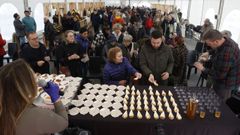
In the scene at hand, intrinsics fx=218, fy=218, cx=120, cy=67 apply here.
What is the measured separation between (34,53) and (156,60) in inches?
79.5

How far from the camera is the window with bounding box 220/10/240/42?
631cm

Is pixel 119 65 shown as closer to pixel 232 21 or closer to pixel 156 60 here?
pixel 156 60

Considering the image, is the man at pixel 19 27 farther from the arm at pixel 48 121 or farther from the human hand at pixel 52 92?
the arm at pixel 48 121

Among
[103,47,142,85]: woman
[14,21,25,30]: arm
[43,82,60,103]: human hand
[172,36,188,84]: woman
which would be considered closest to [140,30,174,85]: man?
[103,47,142,85]: woman

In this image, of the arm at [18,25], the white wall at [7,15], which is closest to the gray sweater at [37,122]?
the arm at [18,25]

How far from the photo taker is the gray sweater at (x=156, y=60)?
129 inches

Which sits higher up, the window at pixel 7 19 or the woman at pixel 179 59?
the window at pixel 7 19

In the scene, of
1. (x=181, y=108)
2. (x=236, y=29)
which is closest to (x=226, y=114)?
(x=181, y=108)

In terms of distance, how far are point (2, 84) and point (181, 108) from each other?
174 cm

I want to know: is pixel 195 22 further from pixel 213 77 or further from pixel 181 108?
pixel 181 108

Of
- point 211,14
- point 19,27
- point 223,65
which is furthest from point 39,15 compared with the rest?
point 223,65

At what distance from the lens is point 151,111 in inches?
89.4

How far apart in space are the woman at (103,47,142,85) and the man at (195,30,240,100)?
3.32ft

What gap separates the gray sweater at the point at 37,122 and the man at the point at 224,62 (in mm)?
2174
